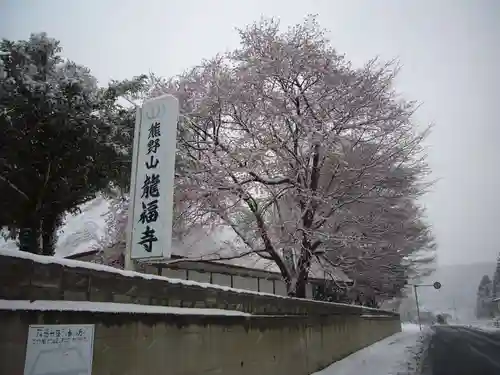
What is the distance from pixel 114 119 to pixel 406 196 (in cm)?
1006

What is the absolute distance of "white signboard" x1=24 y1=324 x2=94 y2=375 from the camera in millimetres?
3651

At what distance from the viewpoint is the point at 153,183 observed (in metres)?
6.36

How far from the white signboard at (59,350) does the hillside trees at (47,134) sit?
27.2ft

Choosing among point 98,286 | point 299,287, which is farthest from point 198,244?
point 98,286

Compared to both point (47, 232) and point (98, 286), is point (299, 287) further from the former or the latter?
point (98, 286)

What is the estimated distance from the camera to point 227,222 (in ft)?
43.1

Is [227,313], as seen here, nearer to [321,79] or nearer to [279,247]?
[279,247]

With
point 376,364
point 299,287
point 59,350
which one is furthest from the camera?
point 299,287

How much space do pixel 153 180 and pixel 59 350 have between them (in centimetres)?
305

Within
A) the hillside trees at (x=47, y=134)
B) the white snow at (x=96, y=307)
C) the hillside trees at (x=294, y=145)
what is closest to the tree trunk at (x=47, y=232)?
the hillside trees at (x=47, y=134)

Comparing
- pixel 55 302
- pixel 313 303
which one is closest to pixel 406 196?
pixel 313 303

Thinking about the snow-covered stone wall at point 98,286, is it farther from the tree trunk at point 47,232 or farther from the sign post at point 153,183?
the tree trunk at point 47,232

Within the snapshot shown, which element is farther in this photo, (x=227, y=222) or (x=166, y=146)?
(x=227, y=222)

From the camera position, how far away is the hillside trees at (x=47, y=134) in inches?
426
